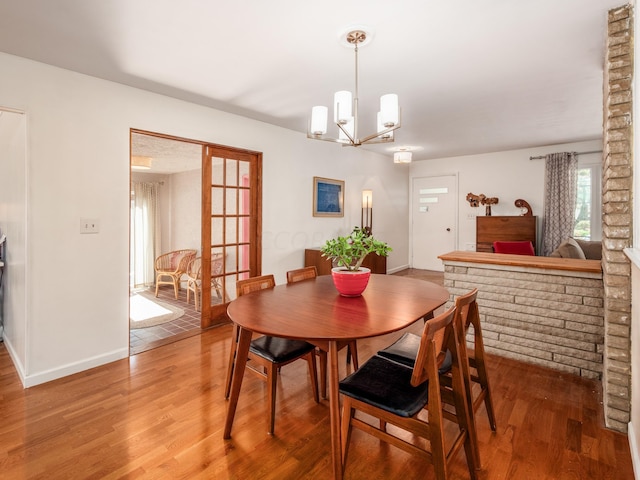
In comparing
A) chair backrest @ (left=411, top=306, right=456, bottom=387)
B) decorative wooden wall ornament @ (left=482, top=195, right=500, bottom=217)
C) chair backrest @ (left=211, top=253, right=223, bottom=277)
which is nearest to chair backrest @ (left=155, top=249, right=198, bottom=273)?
chair backrest @ (left=211, top=253, right=223, bottom=277)

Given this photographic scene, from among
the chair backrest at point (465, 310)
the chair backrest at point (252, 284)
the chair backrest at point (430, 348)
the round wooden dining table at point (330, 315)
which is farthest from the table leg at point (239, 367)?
the chair backrest at point (465, 310)

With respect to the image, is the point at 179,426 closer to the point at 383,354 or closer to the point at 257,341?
the point at 257,341

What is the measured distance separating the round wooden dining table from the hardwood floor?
0.24 meters

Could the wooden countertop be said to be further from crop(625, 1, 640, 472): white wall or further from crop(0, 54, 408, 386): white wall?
crop(0, 54, 408, 386): white wall

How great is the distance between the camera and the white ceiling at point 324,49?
1885mm

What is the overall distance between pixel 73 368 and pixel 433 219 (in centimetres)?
630

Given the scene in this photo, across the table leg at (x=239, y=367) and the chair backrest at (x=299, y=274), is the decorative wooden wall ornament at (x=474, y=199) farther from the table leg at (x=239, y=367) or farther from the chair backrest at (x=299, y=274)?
the table leg at (x=239, y=367)

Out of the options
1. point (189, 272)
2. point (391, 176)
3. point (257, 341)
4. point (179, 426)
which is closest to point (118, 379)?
point (179, 426)

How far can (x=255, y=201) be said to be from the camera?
407cm

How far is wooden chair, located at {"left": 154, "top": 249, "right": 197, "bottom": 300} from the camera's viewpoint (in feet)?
16.6

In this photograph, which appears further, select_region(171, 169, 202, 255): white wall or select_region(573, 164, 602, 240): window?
select_region(171, 169, 202, 255): white wall

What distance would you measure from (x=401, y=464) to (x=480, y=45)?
2.62 metres

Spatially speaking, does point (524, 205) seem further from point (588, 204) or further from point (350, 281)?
point (350, 281)

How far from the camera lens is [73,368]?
2.66 m
